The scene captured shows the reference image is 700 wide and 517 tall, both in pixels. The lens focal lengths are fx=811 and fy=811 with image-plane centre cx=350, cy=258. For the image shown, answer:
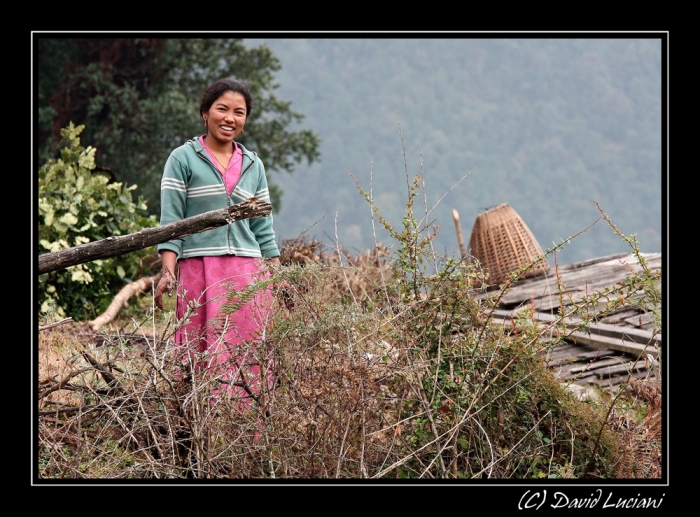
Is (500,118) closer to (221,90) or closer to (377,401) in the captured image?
(221,90)

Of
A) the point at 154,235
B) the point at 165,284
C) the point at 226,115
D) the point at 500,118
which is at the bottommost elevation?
the point at 165,284

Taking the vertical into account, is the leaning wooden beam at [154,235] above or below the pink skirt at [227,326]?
above

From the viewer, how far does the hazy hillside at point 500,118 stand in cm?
9331

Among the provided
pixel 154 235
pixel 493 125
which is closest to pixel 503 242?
pixel 154 235

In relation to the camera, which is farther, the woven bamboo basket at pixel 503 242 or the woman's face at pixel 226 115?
the woven bamboo basket at pixel 503 242

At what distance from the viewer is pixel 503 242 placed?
33.3 feet

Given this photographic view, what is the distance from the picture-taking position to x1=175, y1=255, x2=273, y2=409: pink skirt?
3.35 metres

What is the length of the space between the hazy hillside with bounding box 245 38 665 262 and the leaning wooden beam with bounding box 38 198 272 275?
85681mm

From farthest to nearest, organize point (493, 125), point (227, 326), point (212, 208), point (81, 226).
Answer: point (493, 125), point (81, 226), point (212, 208), point (227, 326)

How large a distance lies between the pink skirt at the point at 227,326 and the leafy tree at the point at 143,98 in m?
13.4

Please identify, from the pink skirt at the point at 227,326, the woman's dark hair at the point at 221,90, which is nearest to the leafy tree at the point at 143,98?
the woman's dark hair at the point at 221,90

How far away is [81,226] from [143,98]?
1103 centimetres

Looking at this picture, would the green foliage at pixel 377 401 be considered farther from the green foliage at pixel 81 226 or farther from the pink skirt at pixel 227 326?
the green foliage at pixel 81 226

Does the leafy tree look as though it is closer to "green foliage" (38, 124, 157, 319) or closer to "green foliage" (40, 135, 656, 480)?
"green foliage" (38, 124, 157, 319)
